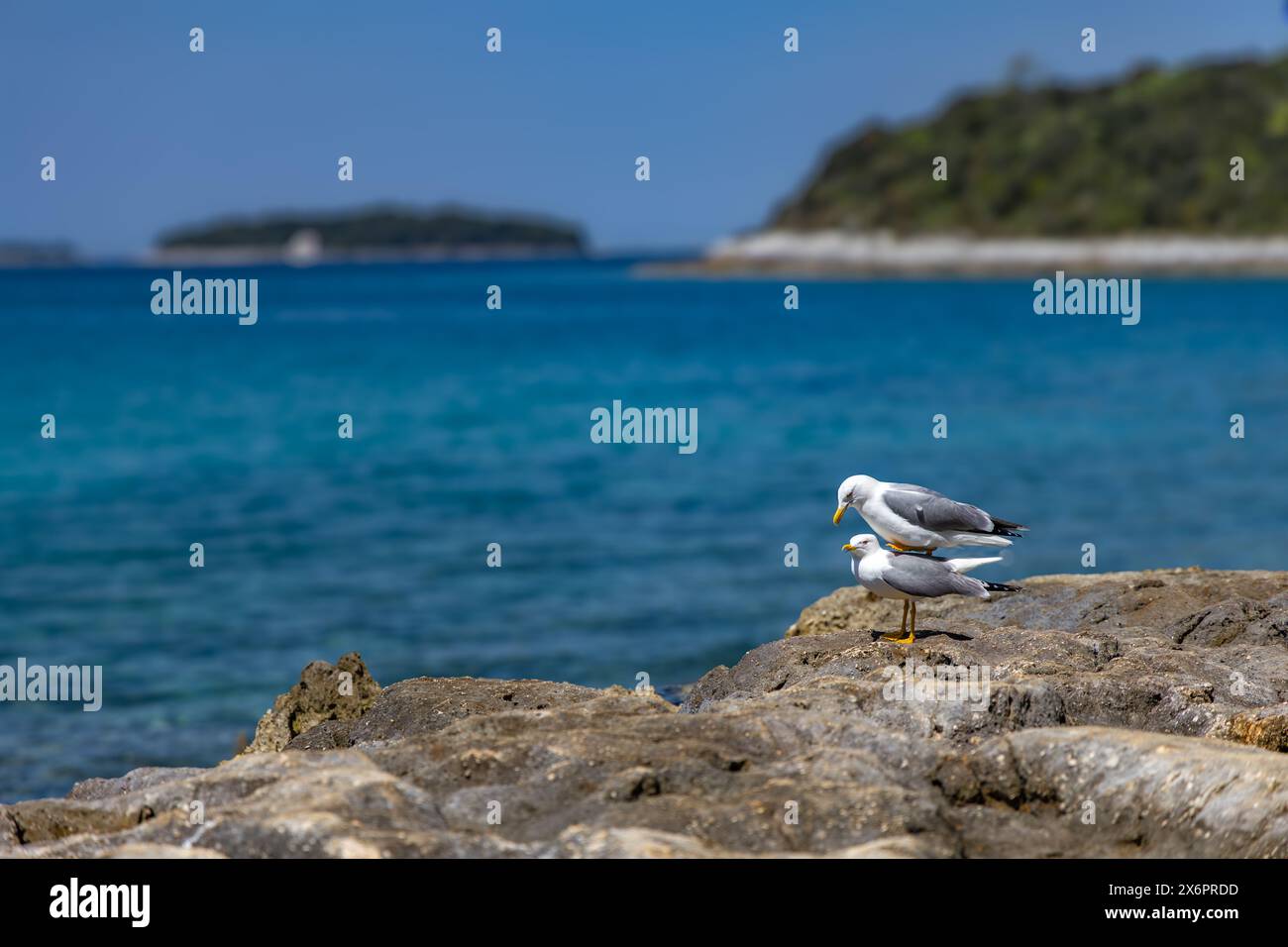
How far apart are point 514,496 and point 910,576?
67.6 ft

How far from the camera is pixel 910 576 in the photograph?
890 centimetres

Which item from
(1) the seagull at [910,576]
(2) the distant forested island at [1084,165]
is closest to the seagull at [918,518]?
(1) the seagull at [910,576]

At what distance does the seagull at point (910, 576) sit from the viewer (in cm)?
890

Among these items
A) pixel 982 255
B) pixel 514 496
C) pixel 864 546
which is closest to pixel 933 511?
pixel 864 546

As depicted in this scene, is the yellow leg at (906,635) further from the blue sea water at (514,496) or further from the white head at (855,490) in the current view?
the blue sea water at (514,496)

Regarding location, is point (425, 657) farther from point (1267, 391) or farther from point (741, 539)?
point (1267, 391)

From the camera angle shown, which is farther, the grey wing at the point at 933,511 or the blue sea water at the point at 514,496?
the blue sea water at the point at 514,496

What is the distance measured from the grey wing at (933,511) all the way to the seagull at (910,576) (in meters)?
0.21

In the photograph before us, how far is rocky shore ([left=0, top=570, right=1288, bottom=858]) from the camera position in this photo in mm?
5941

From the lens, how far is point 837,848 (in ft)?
19.3

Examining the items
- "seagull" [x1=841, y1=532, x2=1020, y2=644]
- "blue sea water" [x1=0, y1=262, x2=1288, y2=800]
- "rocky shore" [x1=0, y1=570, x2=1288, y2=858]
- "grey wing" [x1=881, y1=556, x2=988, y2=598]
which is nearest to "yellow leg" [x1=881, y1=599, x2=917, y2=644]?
Result: "seagull" [x1=841, y1=532, x2=1020, y2=644]

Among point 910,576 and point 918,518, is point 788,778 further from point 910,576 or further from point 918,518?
point 918,518

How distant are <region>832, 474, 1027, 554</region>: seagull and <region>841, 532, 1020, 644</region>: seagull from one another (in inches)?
6.2

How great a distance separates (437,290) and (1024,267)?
60462 mm
